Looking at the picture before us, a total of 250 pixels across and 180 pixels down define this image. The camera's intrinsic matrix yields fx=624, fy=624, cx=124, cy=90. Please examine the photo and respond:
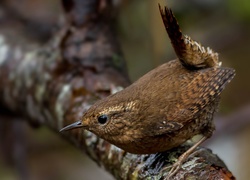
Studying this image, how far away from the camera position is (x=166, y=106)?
3174 millimetres

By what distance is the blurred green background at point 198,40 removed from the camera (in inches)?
221

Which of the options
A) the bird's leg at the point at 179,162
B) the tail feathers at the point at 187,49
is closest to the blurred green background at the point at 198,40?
the tail feathers at the point at 187,49

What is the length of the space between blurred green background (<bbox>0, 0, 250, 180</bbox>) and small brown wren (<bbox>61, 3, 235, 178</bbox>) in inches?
78.1

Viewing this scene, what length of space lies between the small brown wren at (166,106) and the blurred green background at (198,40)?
6.51 ft

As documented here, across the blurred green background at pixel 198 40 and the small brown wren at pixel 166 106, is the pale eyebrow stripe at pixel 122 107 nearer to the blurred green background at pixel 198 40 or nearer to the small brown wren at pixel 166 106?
the small brown wren at pixel 166 106

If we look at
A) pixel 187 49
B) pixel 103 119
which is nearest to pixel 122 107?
pixel 103 119

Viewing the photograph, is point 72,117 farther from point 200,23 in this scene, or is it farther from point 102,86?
point 200,23

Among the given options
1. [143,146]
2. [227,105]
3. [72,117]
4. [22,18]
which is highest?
[22,18]

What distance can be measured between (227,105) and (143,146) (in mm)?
2821

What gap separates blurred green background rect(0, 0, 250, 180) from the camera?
5.62m

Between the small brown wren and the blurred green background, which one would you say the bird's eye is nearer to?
the small brown wren

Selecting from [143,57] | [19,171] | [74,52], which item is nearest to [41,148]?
[19,171]

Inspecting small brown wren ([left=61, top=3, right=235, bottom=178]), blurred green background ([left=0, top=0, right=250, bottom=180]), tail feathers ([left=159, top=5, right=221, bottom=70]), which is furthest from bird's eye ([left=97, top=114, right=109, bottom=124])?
blurred green background ([left=0, top=0, right=250, bottom=180])

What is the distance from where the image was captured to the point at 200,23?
19.5 feet
